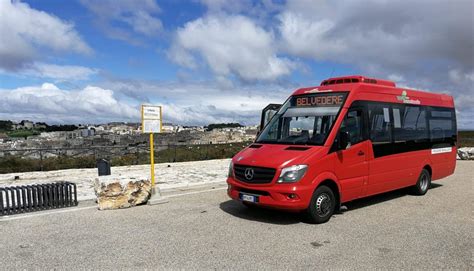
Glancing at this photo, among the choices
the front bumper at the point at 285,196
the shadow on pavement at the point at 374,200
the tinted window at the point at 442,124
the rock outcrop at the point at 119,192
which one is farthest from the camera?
the tinted window at the point at 442,124

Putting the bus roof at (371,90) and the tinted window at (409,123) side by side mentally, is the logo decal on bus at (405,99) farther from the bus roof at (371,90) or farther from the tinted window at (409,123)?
the tinted window at (409,123)

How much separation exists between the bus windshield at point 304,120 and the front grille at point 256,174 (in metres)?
1.00

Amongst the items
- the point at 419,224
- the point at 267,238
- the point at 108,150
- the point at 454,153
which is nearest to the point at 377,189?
the point at 419,224

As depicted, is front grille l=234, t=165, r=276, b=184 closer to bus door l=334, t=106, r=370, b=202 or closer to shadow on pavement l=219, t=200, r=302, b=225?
shadow on pavement l=219, t=200, r=302, b=225

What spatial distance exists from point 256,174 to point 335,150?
1.65m

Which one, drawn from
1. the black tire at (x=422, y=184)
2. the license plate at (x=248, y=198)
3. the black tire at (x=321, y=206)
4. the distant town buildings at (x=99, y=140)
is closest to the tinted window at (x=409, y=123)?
A: the black tire at (x=422, y=184)

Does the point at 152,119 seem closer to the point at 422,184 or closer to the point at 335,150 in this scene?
the point at 335,150

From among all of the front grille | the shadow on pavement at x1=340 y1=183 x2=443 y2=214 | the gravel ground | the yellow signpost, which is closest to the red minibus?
the front grille

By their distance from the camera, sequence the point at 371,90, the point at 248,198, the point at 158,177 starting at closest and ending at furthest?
1. the point at 248,198
2. the point at 371,90
3. the point at 158,177

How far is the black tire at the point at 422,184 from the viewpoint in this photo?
10422 mm

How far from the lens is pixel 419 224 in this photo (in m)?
7.34

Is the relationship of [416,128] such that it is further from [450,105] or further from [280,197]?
[280,197]

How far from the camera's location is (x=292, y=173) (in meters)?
6.96

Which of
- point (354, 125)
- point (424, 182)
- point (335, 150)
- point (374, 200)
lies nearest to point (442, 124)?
point (424, 182)
